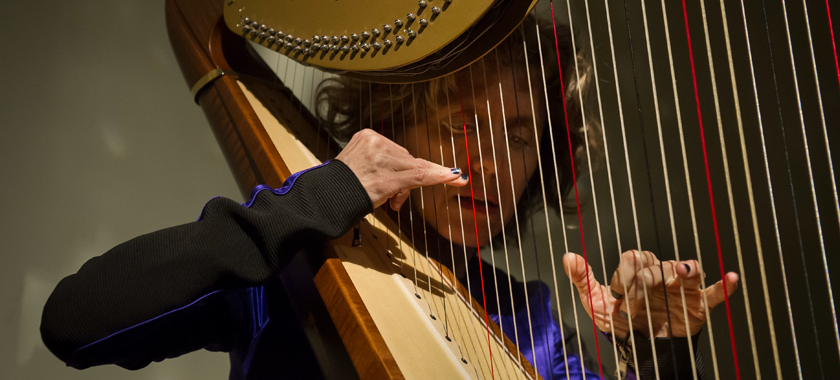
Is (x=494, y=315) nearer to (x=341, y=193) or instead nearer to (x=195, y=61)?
(x=341, y=193)

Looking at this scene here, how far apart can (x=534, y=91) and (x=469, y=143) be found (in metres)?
0.34

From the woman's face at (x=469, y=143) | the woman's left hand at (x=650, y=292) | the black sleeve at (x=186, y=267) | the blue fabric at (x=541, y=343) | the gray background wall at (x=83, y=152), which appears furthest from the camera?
the gray background wall at (x=83, y=152)

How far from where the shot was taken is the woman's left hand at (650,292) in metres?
0.77

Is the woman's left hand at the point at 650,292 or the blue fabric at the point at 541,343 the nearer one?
the woman's left hand at the point at 650,292

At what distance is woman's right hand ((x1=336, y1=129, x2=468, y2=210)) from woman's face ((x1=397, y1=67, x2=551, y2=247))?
7 cm

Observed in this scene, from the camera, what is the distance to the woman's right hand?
0.81m

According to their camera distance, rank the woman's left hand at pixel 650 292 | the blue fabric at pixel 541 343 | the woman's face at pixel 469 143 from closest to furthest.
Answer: the woman's left hand at pixel 650 292 < the woman's face at pixel 469 143 < the blue fabric at pixel 541 343

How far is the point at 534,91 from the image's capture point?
127 centimetres

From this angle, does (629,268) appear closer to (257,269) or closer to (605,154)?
(605,154)

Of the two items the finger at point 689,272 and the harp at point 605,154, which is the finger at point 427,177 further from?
the finger at point 689,272

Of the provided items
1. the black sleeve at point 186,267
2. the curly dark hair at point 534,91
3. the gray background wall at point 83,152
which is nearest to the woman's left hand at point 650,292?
the curly dark hair at point 534,91

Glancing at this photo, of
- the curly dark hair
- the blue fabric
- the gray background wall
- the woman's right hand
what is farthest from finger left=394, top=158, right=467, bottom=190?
the gray background wall

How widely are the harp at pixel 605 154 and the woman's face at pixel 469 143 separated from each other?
0.32 feet

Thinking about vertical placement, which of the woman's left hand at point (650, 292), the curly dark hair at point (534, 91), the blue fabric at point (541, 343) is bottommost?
the blue fabric at point (541, 343)
